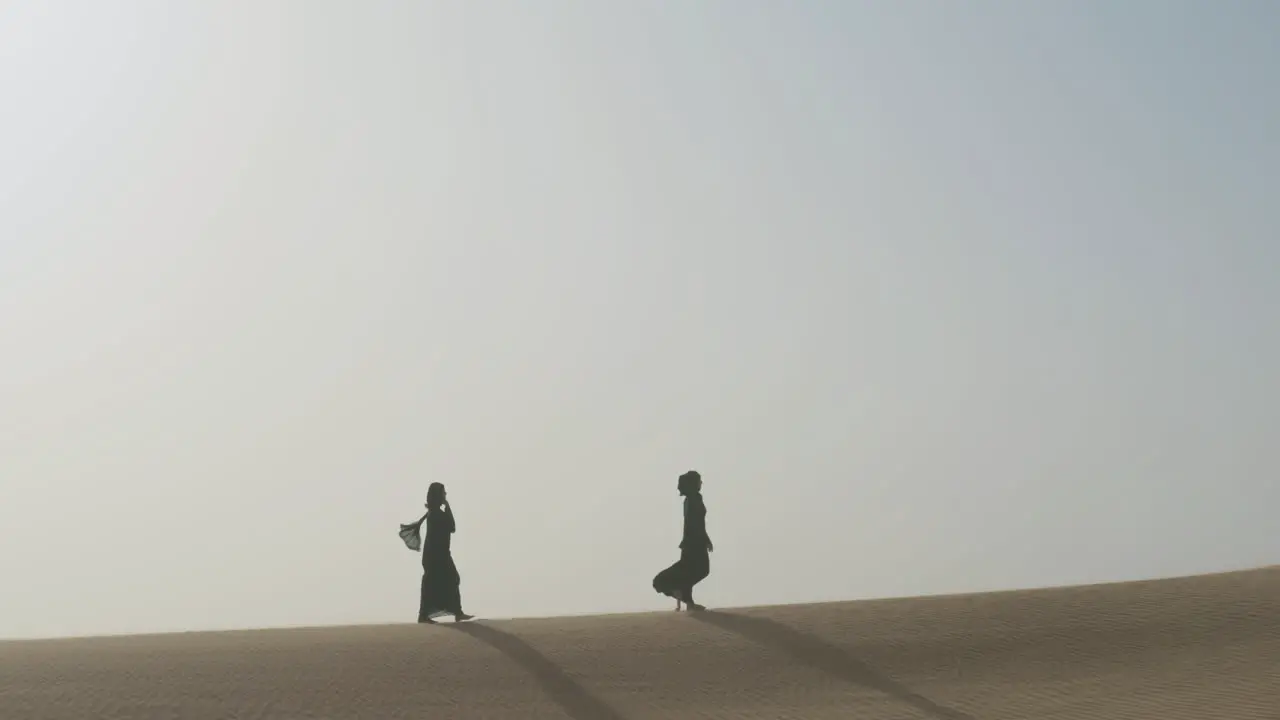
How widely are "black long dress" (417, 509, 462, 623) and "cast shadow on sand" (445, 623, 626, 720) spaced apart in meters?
0.38

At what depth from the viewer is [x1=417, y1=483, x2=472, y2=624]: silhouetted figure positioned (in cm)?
1905

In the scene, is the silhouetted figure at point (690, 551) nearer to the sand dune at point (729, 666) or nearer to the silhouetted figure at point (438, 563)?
the sand dune at point (729, 666)

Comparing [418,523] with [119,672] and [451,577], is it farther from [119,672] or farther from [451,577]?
[119,672]

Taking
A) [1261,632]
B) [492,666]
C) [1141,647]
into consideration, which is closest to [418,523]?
[492,666]

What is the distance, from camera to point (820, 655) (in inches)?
714

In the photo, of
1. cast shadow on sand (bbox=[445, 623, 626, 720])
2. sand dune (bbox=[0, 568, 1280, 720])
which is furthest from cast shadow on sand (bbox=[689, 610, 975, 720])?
cast shadow on sand (bbox=[445, 623, 626, 720])

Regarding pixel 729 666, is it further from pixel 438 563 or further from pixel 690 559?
pixel 438 563

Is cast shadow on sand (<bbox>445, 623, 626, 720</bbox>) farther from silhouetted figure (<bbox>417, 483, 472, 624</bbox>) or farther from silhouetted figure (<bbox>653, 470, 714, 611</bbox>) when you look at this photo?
silhouetted figure (<bbox>653, 470, 714, 611</bbox>)

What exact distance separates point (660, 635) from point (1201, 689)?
22.7 ft

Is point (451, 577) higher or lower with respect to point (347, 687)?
higher

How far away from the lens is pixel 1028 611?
66.6 feet

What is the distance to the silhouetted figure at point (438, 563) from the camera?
19.0 m

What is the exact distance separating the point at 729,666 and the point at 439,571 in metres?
4.38

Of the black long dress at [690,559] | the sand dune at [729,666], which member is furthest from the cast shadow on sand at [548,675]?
the black long dress at [690,559]
